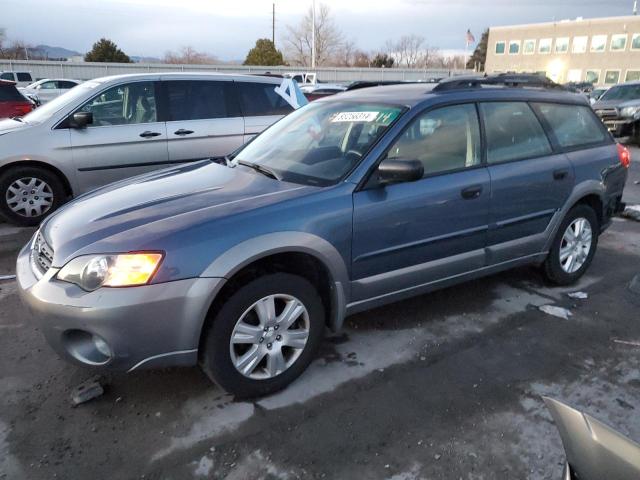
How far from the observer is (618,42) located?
4853 centimetres

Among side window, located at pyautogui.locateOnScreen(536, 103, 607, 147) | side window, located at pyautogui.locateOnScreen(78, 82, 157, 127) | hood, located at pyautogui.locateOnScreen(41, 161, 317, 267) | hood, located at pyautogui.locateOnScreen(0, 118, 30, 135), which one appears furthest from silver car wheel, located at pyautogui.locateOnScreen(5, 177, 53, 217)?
side window, located at pyautogui.locateOnScreen(536, 103, 607, 147)

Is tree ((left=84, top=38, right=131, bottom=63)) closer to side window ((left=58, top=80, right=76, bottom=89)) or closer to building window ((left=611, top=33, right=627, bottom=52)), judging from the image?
side window ((left=58, top=80, right=76, bottom=89))

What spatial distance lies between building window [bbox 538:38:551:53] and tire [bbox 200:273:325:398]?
59991 mm

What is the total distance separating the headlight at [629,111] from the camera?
45.8 ft

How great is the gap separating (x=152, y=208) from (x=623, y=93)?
17.0m

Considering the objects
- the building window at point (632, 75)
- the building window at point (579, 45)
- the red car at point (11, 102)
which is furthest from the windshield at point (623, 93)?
the building window at point (579, 45)

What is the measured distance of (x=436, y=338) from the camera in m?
3.51

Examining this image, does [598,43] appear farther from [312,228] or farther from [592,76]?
[312,228]

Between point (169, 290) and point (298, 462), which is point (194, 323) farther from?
point (298, 462)

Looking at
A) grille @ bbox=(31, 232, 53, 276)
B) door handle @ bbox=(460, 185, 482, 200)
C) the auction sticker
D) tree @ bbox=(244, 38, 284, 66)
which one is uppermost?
tree @ bbox=(244, 38, 284, 66)

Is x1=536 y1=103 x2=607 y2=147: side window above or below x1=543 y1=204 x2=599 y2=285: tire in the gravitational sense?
above

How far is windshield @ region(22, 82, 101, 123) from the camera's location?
5.86 meters

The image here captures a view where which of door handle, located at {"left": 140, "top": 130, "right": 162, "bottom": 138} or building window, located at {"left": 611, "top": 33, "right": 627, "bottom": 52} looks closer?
door handle, located at {"left": 140, "top": 130, "right": 162, "bottom": 138}

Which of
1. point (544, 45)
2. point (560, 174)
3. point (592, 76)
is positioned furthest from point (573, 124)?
point (544, 45)
